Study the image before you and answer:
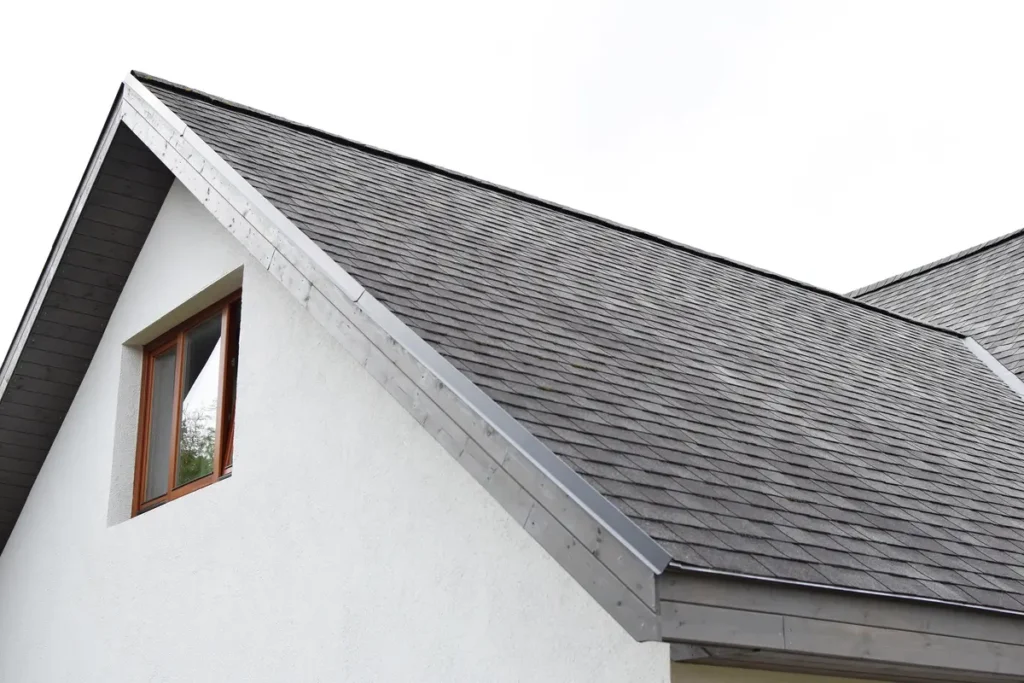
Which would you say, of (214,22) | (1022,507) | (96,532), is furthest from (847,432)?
(214,22)

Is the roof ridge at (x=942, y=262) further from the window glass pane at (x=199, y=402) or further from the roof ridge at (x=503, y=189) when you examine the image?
the window glass pane at (x=199, y=402)

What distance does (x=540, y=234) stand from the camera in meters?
8.47

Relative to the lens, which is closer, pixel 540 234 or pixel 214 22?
pixel 540 234

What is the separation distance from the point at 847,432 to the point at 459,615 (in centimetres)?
281

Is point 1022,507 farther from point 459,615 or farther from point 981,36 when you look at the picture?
point 981,36

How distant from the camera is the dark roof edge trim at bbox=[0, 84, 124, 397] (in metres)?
7.86

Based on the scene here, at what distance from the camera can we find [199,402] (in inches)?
301

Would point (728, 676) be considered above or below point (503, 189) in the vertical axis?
below

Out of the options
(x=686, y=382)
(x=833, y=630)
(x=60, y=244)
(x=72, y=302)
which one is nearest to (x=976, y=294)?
(x=686, y=382)

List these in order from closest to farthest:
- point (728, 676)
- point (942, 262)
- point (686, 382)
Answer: point (728, 676) < point (686, 382) < point (942, 262)

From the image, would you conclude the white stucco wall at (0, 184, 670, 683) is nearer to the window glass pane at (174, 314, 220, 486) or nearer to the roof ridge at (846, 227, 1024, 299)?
the window glass pane at (174, 314, 220, 486)

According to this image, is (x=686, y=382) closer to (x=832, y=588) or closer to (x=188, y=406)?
(x=832, y=588)

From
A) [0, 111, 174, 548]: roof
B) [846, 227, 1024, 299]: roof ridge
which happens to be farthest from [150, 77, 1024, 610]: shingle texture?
[846, 227, 1024, 299]: roof ridge

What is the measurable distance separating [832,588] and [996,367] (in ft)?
26.3
